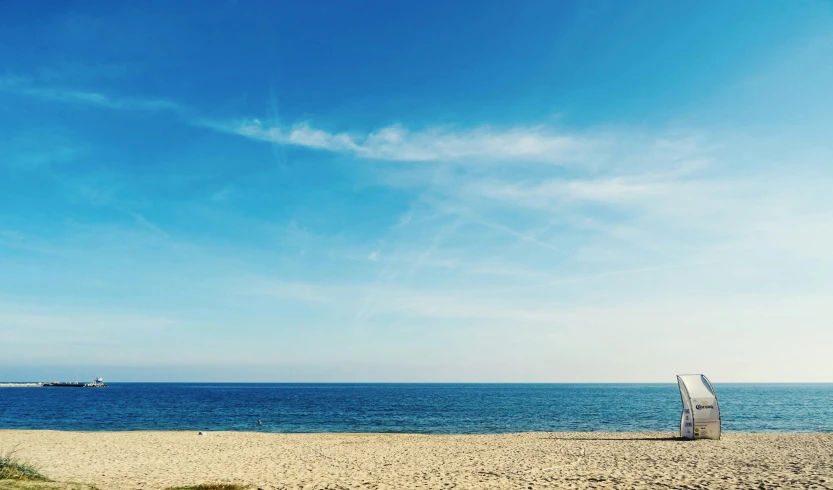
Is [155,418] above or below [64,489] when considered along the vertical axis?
below

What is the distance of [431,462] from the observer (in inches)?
821

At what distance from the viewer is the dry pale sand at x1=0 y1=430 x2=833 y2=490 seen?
52.0 ft

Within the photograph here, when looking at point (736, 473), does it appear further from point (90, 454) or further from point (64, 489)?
point (90, 454)

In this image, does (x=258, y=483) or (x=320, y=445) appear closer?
(x=258, y=483)

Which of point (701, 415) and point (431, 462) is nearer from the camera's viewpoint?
point (431, 462)

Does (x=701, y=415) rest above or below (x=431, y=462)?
above

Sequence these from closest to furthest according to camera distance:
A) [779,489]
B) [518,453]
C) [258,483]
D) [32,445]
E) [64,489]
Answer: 1. [64,489]
2. [779,489]
3. [258,483]
4. [518,453]
5. [32,445]

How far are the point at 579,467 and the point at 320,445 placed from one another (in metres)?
15.2

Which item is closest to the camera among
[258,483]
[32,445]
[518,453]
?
[258,483]

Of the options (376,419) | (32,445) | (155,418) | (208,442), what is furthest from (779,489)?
(155,418)

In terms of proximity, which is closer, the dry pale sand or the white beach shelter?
the dry pale sand

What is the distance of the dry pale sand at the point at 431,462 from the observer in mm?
15836

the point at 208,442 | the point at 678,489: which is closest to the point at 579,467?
the point at 678,489

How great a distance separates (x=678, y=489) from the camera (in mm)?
14383
